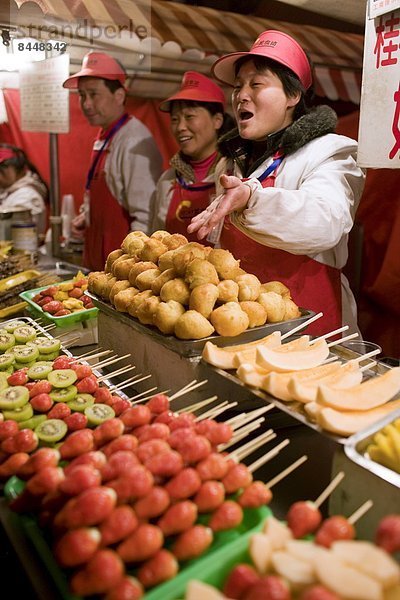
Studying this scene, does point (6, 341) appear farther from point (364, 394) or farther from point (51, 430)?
point (364, 394)

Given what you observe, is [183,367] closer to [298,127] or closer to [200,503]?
[200,503]

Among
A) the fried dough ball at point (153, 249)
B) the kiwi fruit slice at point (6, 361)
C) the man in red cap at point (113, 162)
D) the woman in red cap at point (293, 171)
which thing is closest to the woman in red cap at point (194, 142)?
the man in red cap at point (113, 162)

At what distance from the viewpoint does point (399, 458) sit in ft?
4.99

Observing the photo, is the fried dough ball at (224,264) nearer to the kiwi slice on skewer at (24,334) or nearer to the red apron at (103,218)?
the kiwi slice on skewer at (24,334)

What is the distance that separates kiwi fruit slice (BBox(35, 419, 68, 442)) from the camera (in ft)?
6.00

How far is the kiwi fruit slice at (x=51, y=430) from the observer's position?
1830mm

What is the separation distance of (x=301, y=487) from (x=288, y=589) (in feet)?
2.56

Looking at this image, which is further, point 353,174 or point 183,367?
point 353,174

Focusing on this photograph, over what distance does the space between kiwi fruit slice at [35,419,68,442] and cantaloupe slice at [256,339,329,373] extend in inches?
29.2

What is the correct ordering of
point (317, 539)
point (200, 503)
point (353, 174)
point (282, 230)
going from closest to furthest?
point (317, 539) → point (200, 503) → point (282, 230) → point (353, 174)

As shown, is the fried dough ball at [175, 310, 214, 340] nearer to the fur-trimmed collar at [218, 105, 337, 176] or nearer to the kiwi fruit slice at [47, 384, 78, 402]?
the kiwi fruit slice at [47, 384, 78, 402]

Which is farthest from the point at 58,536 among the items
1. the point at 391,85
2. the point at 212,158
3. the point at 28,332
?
the point at 212,158

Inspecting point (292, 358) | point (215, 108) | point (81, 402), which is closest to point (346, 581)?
point (292, 358)

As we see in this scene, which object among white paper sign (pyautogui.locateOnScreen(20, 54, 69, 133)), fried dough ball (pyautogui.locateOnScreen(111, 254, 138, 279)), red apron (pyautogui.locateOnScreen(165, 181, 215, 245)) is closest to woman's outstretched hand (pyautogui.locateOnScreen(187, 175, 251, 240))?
fried dough ball (pyautogui.locateOnScreen(111, 254, 138, 279))
